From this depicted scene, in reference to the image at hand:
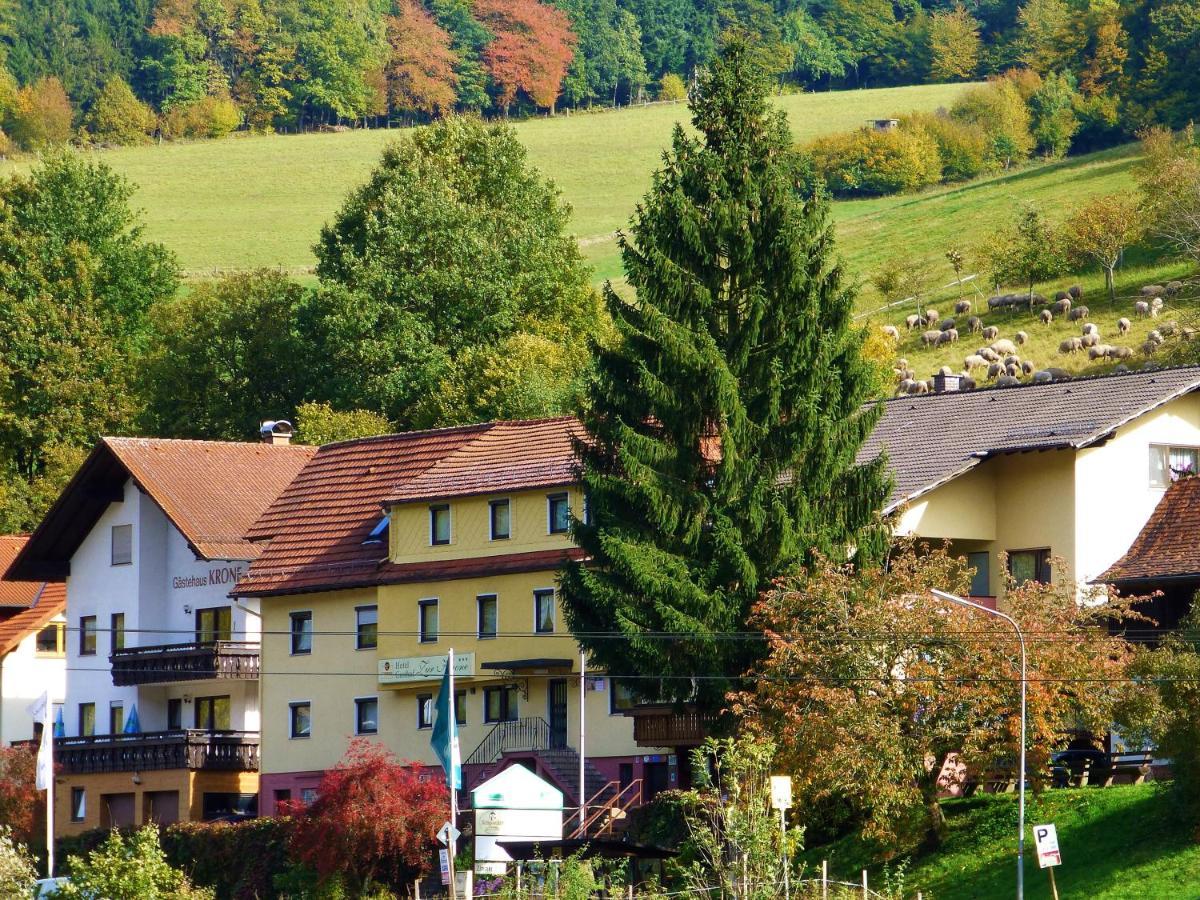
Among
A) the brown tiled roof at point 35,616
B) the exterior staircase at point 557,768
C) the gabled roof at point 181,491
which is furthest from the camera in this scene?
the brown tiled roof at point 35,616

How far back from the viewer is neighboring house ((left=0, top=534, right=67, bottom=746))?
77.3m

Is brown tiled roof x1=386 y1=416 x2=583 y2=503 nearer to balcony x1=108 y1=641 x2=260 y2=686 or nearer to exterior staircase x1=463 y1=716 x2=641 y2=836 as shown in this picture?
exterior staircase x1=463 y1=716 x2=641 y2=836

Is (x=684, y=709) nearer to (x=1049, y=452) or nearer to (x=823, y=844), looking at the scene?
(x=823, y=844)

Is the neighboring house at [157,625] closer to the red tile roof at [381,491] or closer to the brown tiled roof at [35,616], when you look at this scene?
the red tile roof at [381,491]

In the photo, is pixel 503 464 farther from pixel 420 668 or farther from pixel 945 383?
pixel 945 383

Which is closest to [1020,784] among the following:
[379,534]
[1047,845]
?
[1047,845]

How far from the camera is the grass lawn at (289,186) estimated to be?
513 feet

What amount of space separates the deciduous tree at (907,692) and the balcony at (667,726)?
3.16 m

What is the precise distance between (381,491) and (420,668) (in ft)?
26.1

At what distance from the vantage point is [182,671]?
65938 millimetres

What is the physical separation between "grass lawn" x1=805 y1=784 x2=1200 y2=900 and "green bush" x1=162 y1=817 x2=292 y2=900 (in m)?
14.4

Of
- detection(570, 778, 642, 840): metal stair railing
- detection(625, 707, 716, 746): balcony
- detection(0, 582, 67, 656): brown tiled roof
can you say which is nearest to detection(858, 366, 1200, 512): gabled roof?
detection(625, 707, 716, 746): balcony

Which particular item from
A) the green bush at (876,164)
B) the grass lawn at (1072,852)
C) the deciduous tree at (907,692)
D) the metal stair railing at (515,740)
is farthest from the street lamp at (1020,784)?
the green bush at (876,164)

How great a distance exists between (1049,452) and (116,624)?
30.5m
